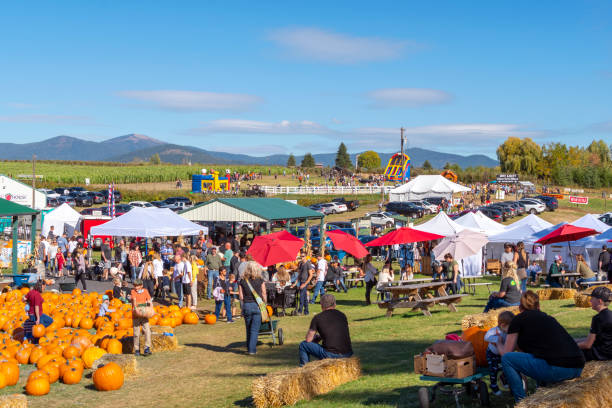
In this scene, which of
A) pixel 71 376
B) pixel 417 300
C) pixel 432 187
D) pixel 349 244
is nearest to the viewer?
pixel 71 376

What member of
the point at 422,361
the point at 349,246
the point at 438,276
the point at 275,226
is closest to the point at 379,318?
the point at 438,276

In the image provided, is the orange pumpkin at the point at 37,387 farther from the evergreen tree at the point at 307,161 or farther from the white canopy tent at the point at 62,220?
the evergreen tree at the point at 307,161

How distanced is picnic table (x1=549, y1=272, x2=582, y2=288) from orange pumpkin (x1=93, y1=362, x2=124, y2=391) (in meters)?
14.5

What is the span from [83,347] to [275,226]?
36740 millimetres

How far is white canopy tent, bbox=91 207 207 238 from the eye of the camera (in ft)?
67.7

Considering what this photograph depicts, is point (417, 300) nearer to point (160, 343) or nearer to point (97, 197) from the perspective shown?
point (160, 343)

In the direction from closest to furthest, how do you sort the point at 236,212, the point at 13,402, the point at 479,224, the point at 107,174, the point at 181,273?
the point at 13,402, the point at 181,273, the point at 479,224, the point at 236,212, the point at 107,174

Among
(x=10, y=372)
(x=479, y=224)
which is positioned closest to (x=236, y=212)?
(x=479, y=224)

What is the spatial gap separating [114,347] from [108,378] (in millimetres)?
2444

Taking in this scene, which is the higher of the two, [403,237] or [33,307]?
[403,237]

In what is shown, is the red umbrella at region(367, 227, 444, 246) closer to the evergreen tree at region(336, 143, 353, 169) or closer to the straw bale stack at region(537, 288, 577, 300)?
the straw bale stack at region(537, 288, 577, 300)

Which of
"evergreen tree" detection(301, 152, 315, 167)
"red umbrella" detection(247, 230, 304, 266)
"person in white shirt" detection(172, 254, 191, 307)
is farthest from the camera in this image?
"evergreen tree" detection(301, 152, 315, 167)

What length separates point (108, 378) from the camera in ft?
32.2

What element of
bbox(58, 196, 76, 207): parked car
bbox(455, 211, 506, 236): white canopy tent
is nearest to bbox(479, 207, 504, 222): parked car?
bbox(455, 211, 506, 236): white canopy tent
